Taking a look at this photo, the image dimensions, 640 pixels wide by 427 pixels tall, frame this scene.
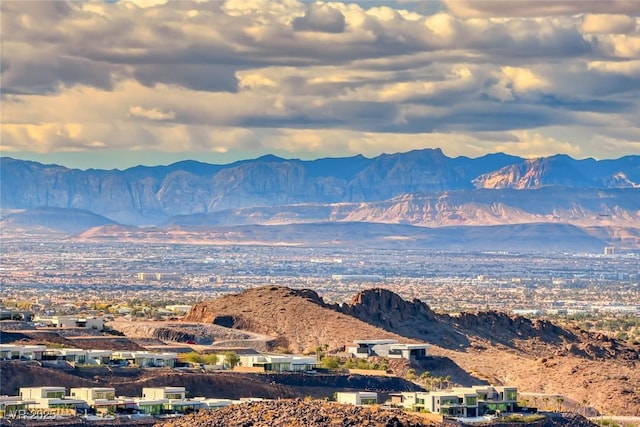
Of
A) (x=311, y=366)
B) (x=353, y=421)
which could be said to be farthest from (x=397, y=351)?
(x=353, y=421)

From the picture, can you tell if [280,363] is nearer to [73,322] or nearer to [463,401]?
[463,401]

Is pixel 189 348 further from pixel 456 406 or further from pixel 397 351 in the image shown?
pixel 456 406

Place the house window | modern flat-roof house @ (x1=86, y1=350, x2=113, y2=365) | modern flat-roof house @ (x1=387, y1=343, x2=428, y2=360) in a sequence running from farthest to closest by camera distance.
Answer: modern flat-roof house @ (x1=387, y1=343, x2=428, y2=360) < modern flat-roof house @ (x1=86, y1=350, x2=113, y2=365) < the house window

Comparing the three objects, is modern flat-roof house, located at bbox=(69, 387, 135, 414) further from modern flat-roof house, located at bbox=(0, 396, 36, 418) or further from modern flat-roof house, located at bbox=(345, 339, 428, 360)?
modern flat-roof house, located at bbox=(345, 339, 428, 360)

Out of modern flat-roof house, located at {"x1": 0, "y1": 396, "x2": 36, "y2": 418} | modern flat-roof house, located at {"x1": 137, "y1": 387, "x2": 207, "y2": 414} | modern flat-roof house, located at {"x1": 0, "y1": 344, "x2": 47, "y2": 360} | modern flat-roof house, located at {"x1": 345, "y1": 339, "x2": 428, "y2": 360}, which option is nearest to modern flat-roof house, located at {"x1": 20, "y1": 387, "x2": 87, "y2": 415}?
modern flat-roof house, located at {"x1": 0, "y1": 396, "x2": 36, "y2": 418}

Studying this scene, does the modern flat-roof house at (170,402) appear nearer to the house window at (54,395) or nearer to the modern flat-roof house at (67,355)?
the house window at (54,395)

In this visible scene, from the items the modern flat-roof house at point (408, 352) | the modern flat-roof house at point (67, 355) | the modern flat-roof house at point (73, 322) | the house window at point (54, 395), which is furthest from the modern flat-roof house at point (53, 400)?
the modern flat-roof house at point (408, 352)
